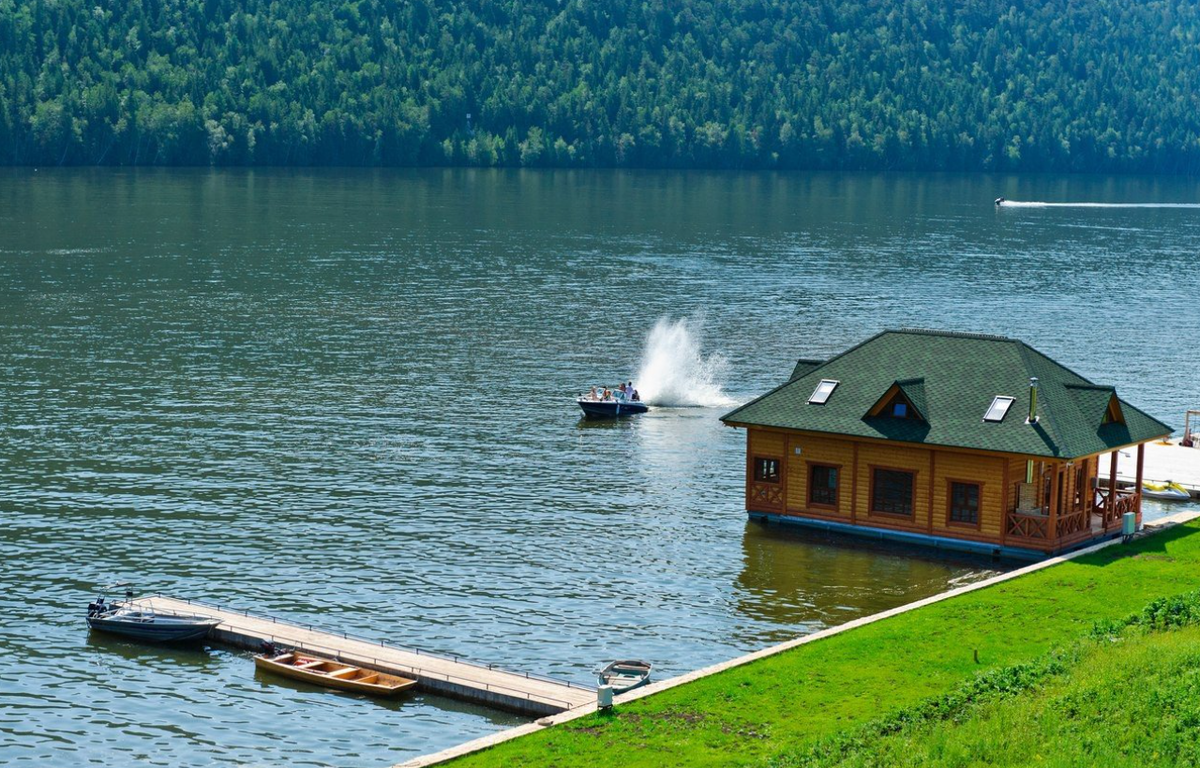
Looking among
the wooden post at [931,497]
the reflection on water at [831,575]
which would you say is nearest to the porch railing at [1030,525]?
the reflection on water at [831,575]

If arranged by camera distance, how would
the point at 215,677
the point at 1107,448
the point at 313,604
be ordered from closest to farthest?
the point at 215,677, the point at 313,604, the point at 1107,448

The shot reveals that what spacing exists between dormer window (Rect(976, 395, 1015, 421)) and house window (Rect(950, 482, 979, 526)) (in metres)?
2.91

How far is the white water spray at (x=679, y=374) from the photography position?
372 feet

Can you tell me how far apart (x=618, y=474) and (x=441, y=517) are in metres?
14.2

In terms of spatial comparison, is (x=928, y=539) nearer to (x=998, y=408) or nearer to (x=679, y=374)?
(x=998, y=408)

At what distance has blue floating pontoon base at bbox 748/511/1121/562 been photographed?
71562mm

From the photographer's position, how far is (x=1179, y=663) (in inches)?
1885

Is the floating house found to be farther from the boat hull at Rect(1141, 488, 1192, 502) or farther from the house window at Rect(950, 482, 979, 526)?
the boat hull at Rect(1141, 488, 1192, 502)

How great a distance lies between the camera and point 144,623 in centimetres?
6091

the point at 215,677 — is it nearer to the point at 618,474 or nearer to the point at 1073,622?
the point at 1073,622

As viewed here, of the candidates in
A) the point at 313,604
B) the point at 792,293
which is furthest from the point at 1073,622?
the point at 792,293

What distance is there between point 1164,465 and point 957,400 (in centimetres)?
2273

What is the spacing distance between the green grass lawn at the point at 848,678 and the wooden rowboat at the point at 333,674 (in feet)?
28.5

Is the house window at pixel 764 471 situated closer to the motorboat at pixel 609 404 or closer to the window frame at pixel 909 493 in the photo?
the window frame at pixel 909 493
